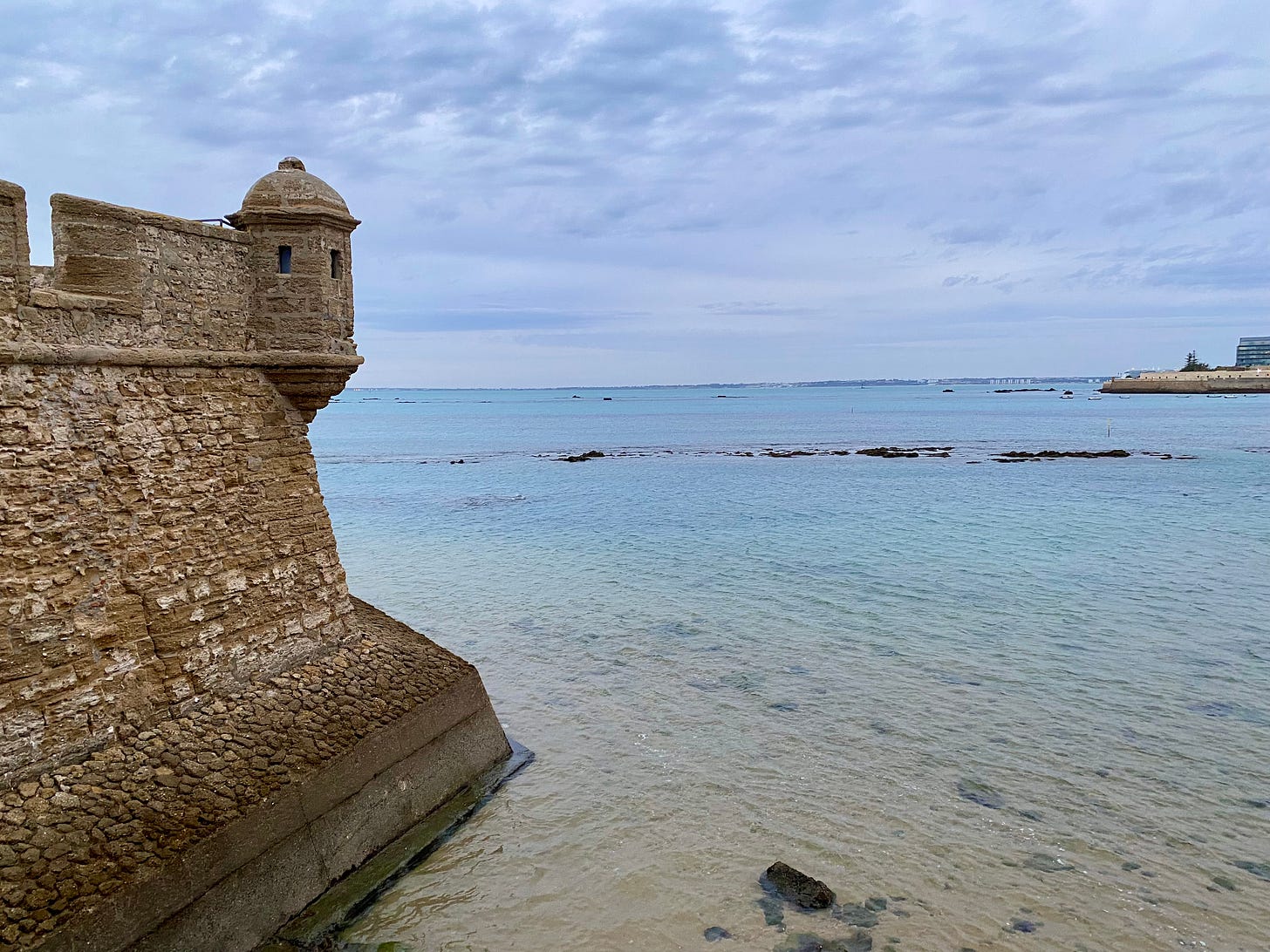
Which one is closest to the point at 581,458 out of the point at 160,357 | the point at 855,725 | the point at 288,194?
the point at 855,725

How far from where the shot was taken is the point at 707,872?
27.9 ft

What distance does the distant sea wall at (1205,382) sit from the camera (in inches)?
5989

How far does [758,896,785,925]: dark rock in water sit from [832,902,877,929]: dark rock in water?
0.47m

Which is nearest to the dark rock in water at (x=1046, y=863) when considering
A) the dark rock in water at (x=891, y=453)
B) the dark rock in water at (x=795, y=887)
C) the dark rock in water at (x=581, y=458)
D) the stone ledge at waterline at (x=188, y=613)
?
the dark rock in water at (x=795, y=887)

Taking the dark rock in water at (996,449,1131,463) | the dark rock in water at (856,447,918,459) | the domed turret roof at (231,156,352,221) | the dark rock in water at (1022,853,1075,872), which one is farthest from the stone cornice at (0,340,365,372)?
the dark rock in water at (996,449,1131,463)

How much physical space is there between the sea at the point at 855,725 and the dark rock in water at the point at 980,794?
0.20 feet

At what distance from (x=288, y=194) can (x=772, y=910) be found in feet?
28.0

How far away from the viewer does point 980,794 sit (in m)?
9.89

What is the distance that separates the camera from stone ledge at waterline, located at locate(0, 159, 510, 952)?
654 centimetres

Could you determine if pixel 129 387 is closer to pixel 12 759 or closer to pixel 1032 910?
pixel 12 759

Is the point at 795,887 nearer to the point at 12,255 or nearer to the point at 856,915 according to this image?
the point at 856,915

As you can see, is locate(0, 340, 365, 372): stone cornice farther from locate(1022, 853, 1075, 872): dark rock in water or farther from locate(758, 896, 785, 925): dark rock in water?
locate(1022, 853, 1075, 872): dark rock in water

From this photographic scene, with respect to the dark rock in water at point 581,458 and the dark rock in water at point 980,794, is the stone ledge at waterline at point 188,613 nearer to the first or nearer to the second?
the dark rock in water at point 980,794

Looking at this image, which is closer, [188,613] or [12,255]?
[12,255]
